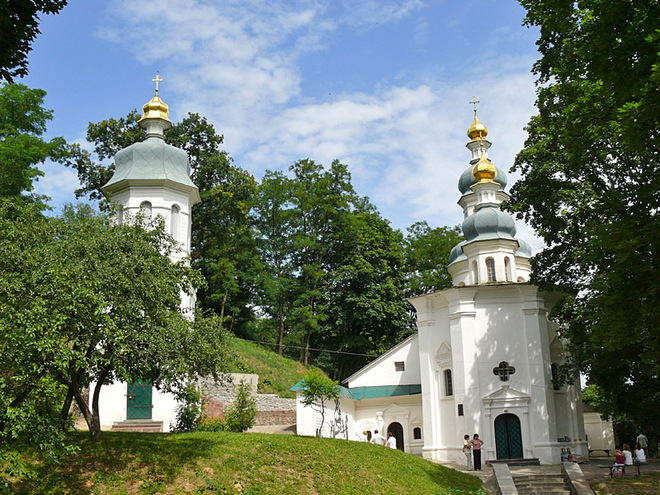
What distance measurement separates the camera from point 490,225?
30797 mm

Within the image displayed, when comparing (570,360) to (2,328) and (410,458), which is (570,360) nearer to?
(410,458)

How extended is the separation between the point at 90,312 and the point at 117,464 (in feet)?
12.7

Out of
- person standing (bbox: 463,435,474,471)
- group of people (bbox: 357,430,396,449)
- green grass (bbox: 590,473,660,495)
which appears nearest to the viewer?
green grass (bbox: 590,473,660,495)

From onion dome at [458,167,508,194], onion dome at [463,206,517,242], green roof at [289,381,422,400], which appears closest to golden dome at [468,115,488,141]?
onion dome at [458,167,508,194]

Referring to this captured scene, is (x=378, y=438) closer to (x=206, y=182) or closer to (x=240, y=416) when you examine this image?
(x=240, y=416)

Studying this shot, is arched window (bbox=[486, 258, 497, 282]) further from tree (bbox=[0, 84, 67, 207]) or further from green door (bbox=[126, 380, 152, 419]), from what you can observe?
tree (bbox=[0, 84, 67, 207])

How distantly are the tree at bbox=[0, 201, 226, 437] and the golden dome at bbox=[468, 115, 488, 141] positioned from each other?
98.2ft

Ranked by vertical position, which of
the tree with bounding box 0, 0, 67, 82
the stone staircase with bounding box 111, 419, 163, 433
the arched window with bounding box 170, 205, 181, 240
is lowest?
the stone staircase with bounding box 111, 419, 163, 433

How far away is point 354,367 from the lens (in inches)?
1738

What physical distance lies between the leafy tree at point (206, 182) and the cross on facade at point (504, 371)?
1704 centimetres

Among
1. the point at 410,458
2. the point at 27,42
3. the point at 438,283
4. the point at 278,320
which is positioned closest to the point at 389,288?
the point at 438,283

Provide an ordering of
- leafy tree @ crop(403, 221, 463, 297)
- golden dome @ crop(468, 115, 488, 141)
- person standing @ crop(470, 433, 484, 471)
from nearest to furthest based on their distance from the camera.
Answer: person standing @ crop(470, 433, 484, 471) < golden dome @ crop(468, 115, 488, 141) < leafy tree @ crop(403, 221, 463, 297)

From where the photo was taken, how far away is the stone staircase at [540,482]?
66.0 feet

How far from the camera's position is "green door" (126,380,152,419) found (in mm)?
23891
